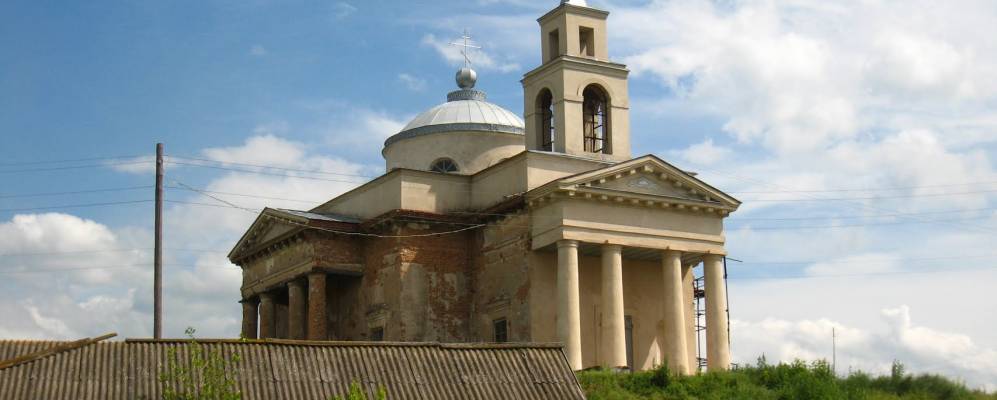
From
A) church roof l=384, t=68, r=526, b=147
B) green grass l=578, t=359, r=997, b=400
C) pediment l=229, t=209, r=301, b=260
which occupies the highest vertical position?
church roof l=384, t=68, r=526, b=147

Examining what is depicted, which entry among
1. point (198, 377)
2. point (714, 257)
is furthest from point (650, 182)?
point (198, 377)

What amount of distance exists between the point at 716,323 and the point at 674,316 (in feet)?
5.10

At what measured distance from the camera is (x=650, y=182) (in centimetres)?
3838

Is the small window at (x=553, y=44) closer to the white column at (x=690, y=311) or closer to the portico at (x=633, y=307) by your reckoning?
the portico at (x=633, y=307)

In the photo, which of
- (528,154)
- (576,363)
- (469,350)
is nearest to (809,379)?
(576,363)

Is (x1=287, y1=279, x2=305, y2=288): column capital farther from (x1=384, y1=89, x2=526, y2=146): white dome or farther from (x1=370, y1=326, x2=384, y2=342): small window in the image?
(x1=384, y1=89, x2=526, y2=146): white dome

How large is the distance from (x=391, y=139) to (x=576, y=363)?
13.8 metres

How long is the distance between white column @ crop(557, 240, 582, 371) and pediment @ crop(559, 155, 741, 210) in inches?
66.4

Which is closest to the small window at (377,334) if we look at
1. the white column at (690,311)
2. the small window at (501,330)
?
the small window at (501,330)

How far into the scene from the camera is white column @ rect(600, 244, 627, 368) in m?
36.5

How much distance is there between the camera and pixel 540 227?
123ft

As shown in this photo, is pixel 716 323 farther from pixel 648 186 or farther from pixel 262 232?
pixel 262 232

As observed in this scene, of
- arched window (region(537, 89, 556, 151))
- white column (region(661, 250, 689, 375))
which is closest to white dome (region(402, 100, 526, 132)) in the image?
arched window (region(537, 89, 556, 151))

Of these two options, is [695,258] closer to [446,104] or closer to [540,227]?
[540,227]
